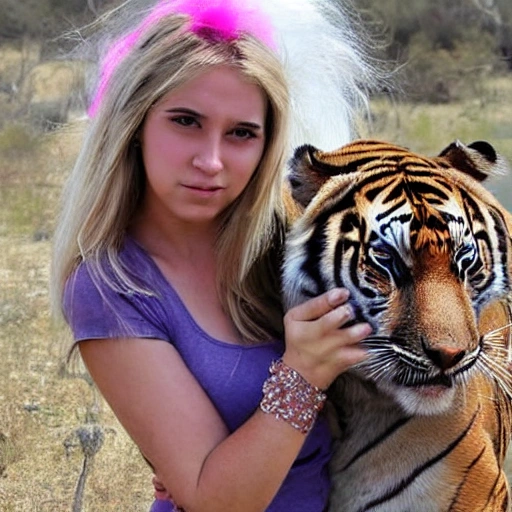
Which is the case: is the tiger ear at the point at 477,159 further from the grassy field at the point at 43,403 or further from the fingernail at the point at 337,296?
the fingernail at the point at 337,296

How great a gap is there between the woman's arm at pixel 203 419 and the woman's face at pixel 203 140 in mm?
184

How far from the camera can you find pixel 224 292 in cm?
130

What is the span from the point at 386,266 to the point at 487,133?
716 cm

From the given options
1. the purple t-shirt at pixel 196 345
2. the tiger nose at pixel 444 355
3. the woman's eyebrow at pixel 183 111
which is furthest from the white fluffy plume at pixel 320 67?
the tiger nose at pixel 444 355

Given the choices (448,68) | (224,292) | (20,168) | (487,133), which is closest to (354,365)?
(224,292)

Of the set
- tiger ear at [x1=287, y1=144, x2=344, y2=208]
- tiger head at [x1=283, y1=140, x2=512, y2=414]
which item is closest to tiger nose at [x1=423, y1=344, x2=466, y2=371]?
tiger head at [x1=283, y1=140, x2=512, y2=414]

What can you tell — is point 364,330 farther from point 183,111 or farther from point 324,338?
point 183,111

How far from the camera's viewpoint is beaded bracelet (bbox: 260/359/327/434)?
113cm

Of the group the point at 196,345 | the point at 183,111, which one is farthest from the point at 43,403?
the point at 183,111

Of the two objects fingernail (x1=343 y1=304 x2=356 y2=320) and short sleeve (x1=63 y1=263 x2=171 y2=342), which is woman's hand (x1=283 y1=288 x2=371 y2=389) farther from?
short sleeve (x1=63 y1=263 x2=171 y2=342)

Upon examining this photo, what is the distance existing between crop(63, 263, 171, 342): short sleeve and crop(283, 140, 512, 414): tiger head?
6.5 inches

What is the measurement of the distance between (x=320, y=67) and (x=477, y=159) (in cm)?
26

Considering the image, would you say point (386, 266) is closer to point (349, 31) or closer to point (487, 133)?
point (349, 31)

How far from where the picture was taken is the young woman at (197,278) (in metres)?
1.14
